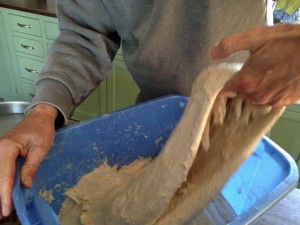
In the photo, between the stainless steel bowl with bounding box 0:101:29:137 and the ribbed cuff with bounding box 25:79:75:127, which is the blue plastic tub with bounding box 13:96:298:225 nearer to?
the ribbed cuff with bounding box 25:79:75:127

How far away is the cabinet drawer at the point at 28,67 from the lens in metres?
1.93

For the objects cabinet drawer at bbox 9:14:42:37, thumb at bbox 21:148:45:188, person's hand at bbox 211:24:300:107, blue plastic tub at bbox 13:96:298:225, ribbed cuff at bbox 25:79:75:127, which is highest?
person's hand at bbox 211:24:300:107

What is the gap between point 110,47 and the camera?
788 mm

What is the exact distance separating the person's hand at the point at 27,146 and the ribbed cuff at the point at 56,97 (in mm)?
13

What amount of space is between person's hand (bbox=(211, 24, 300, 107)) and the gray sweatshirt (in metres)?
0.25

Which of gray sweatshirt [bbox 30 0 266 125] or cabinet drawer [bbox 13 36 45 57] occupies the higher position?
gray sweatshirt [bbox 30 0 266 125]

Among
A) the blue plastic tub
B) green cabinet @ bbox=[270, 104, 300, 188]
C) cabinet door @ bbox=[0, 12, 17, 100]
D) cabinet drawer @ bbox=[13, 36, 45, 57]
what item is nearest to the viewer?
the blue plastic tub

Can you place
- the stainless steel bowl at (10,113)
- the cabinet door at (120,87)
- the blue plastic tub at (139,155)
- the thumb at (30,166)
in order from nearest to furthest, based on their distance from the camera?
1. the thumb at (30,166)
2. the blue plastic tub at (139,155)
3. the stainless steel bowl at (10,113)
4. the cabinet door at (120,87)

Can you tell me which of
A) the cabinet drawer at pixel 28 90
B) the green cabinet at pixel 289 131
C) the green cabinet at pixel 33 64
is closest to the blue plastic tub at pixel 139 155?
the green cabinet at pixel 289 131

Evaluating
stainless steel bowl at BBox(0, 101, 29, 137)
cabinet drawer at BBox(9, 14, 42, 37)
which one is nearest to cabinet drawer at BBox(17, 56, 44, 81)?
cabinet drawer at BBox(9, 14, 42, 37)

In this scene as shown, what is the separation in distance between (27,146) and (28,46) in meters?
1.48

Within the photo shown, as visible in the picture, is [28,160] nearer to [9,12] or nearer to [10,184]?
[10,184]

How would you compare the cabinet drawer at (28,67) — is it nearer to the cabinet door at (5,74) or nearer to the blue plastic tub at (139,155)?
the cabinet door at (5,74)

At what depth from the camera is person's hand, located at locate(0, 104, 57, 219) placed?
493 mm
